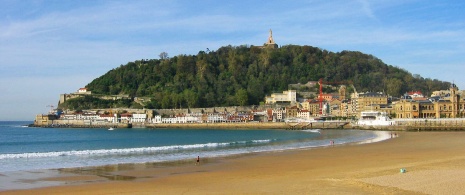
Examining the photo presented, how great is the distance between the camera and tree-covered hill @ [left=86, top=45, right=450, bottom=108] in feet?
397

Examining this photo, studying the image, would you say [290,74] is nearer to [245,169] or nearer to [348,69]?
[348,69]

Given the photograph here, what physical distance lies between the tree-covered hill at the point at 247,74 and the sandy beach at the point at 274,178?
303 feet

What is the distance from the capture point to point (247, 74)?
131 meters

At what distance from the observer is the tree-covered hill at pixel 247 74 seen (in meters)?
121

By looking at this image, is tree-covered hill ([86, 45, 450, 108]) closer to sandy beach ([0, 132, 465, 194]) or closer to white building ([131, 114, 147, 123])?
white building ([131, 114, 147, 123])

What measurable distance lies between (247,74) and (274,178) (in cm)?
11370

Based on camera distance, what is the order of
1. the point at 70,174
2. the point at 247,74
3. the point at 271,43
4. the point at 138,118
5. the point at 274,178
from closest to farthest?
the point at 274,178 → the point at 70,174 → the point at 138,118 → the point at 247,74 → the point at 271,43

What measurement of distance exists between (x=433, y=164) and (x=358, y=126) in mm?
50751

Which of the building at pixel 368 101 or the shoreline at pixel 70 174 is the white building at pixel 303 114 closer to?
the building at pixel 368 101

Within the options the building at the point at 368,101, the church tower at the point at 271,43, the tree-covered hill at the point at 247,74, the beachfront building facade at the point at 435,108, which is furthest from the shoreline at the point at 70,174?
the church tower at the point at 271,43

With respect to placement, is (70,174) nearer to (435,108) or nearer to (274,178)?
(274,178)

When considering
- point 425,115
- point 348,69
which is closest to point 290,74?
point 348,69

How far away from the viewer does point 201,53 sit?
140 meters

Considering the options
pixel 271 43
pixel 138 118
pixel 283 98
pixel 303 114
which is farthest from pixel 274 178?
pixel 271 43
